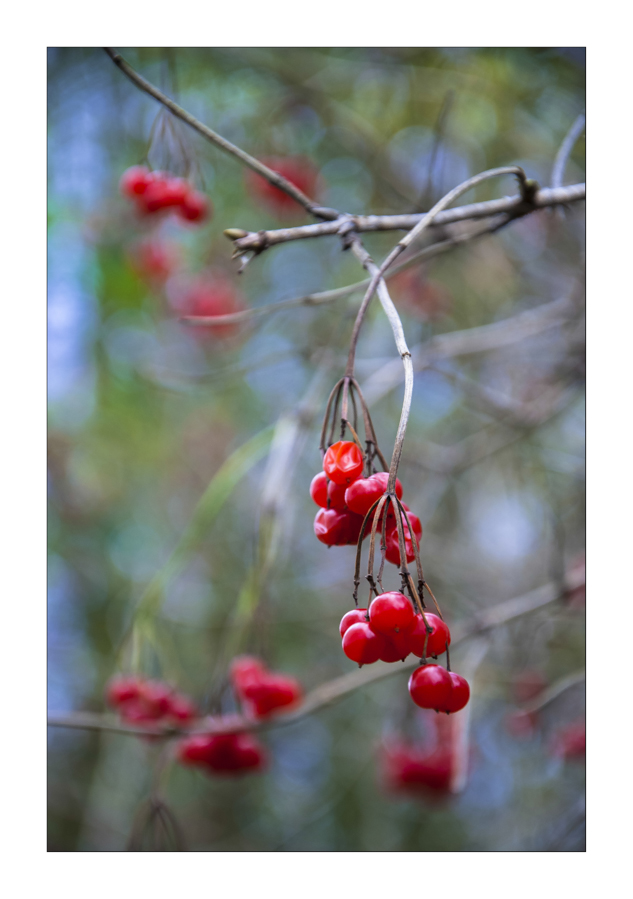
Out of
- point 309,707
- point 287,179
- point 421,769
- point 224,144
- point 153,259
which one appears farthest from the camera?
point 153,259

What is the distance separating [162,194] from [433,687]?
3.23ft

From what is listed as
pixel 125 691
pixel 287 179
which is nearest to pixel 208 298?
pixel 287 179

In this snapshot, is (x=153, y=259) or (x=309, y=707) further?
(x=153, y=259)

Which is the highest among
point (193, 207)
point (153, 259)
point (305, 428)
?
point (153, 259)

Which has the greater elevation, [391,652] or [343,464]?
[343,464]

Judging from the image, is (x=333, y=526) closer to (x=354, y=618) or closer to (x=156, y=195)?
(x=354, y=618)

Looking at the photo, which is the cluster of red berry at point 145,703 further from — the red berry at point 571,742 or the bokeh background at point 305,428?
the red berry at point 571,742

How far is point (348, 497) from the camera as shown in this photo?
1.51ft

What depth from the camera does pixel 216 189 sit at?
1.74 metres

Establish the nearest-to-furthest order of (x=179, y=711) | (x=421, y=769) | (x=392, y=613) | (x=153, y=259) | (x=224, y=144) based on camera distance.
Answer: (x=392, y=613) → (x=224, y=144) → (x=179, y=711) → (x=421, y=769) → (x=153, y=259)

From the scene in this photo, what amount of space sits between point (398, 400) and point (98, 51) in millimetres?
1224

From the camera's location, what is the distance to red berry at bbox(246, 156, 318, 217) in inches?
62.1
